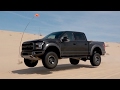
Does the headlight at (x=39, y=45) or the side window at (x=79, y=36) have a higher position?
the side window at (x=79, y=36)

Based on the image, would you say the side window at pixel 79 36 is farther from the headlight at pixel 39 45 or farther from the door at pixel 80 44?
the headlight at pixel 39 45

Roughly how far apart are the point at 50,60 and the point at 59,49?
0.90 metres

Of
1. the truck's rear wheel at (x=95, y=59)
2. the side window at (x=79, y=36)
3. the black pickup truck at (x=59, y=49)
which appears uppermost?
the side window at (x=79, y=36)

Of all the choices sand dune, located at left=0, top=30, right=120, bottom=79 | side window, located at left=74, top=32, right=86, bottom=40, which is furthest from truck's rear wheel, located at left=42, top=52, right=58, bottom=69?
side window, located at left=74, top=32, right=86, bottom=40

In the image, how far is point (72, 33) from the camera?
11555mm

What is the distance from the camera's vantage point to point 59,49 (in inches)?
400

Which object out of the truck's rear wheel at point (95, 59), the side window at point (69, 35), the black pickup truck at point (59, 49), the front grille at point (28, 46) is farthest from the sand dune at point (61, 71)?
the side window at point (69, 35)

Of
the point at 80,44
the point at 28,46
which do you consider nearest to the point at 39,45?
the point at 28,46

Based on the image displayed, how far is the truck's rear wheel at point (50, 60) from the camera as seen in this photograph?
30.6ft

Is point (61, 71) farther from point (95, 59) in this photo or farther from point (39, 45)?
point (95, 59)

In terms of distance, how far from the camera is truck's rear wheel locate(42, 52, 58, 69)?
30.6 feet
